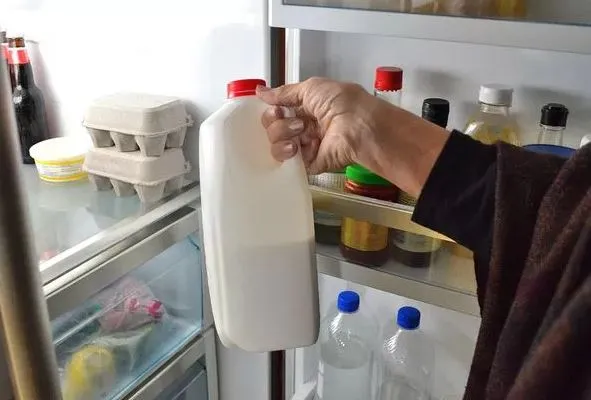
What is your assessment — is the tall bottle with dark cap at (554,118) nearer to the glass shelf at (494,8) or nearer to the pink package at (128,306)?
the glass shelf at (494,8)

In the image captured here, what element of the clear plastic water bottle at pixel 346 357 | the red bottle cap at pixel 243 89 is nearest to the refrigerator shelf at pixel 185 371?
the clear plastic water bottle at pixel 346 357

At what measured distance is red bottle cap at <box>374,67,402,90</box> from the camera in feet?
2.99

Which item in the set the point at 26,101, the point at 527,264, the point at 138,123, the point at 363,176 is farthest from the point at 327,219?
the point at 26,101

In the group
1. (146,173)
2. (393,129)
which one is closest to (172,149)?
(146,173)

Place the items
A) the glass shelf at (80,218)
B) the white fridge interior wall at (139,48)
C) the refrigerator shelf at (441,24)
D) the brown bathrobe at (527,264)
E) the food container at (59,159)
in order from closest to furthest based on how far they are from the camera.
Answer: the brown bathrobe at (527,264) < the refrigerator shelf at (441,24) < the glass shelf at (80,218) < the white fridge interior wall at (139,48) < the food container at (59,159)

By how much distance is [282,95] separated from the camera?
2.78ft

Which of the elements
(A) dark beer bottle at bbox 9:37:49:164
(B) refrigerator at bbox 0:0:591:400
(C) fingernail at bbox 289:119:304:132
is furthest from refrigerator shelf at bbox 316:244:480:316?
(A) dark beer bottle at bbox 9:37:49:164

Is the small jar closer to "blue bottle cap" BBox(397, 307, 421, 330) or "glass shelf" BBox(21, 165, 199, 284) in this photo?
"blue bottle cap" BBox(397, 307, 421, 330)

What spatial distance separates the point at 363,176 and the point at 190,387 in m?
0.58

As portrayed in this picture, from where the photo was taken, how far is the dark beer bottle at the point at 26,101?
120 centimetres

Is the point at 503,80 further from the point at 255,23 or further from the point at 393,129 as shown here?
the point at 255,23

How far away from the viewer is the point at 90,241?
→ 3.23 feet

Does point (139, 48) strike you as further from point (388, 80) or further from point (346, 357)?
point (346, 357)

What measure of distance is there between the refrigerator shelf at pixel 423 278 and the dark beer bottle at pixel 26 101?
0.65 m
